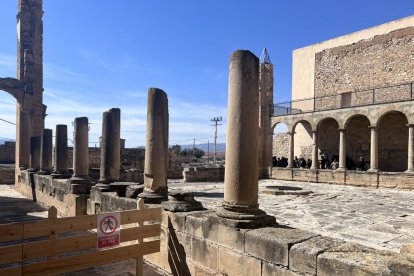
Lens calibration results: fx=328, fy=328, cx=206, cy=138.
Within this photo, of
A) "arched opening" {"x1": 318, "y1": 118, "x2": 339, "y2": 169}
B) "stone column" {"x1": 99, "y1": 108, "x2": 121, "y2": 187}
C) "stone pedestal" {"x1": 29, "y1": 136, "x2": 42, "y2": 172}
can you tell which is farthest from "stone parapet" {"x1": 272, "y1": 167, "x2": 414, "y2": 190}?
"stone pedestal" {"x1": 29, "y1": 136, "x2": 42, "y2": 172}

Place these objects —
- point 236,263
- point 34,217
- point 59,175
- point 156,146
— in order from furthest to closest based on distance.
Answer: point 59,175 → point 34,217 → point 156,146 → point 236,263

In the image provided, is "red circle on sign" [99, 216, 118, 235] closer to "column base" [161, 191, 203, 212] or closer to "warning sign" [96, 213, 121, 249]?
"warning sign" [96, 213, 121, 249]

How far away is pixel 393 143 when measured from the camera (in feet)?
78.6

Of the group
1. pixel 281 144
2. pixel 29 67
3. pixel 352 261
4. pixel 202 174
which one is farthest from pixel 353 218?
pixel 281 144

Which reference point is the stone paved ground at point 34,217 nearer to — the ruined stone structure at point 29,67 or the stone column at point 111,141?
the stone column at point 111,141

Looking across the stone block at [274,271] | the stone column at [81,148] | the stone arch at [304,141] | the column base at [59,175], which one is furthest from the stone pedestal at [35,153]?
the stone arch at [304,141]

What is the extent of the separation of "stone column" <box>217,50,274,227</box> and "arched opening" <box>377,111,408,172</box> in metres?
22.1

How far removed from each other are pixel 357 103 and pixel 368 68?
293 cm

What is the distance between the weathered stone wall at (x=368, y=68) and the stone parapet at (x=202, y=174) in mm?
11732

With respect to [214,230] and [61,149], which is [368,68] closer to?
[61,149]

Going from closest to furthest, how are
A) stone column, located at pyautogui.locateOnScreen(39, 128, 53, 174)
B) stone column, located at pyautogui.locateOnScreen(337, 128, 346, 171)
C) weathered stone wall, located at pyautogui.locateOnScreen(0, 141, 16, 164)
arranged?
1. stone column, located at pyautogui.locateOnScreen(39, 128, 53, 174)
2. stone column, located at pyautogui.locateOnScreen(337, 128, 346, 171)
3. weathered stone wall, located at pyautogui.locateOnScreen(0, 141, 16, 164)

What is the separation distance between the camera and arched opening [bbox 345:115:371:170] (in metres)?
25.5

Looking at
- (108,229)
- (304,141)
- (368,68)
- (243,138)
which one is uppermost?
(368,68)

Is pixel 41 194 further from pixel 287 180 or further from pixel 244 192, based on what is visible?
pixel 287 180
